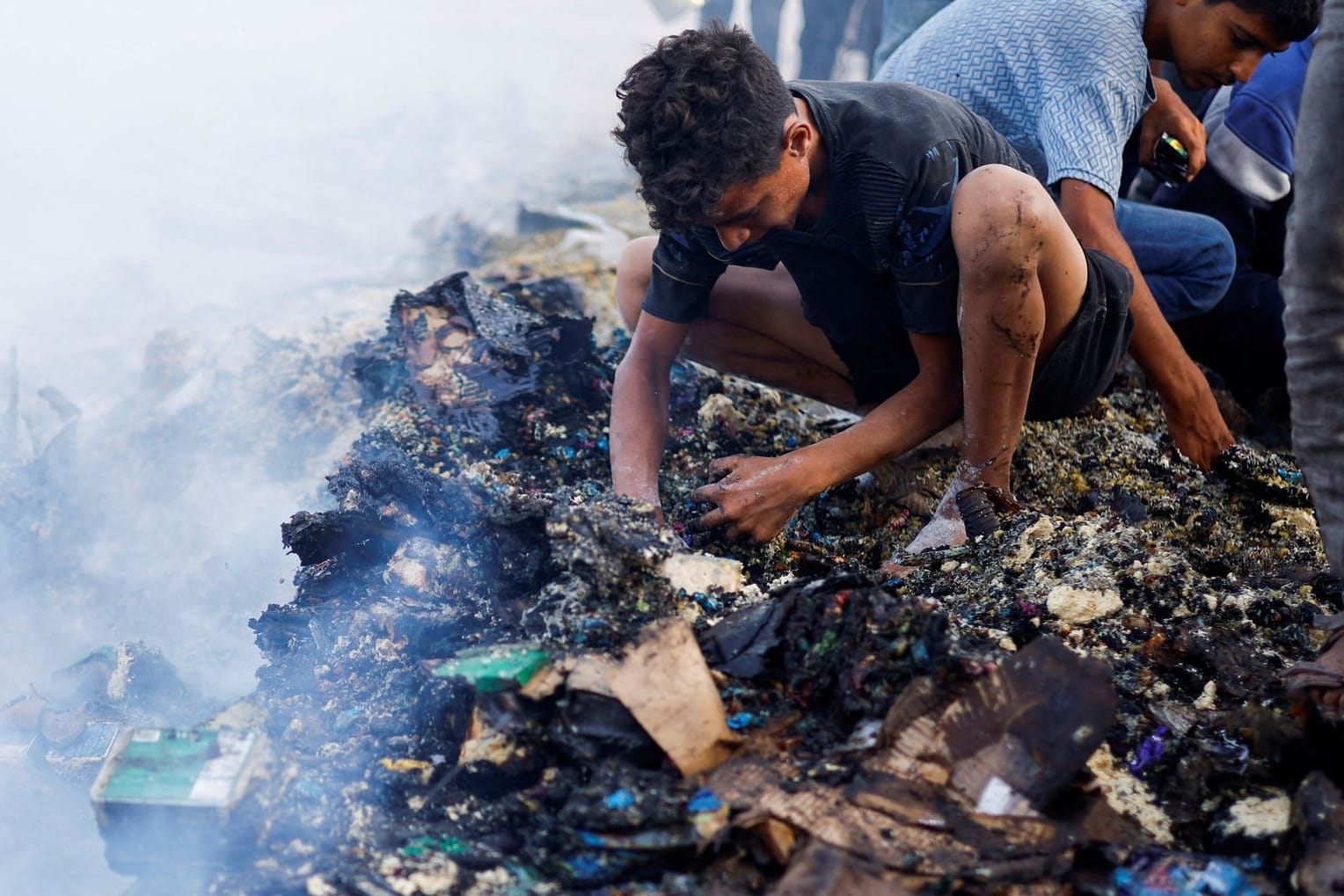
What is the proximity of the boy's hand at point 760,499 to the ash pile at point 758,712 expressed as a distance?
91mm

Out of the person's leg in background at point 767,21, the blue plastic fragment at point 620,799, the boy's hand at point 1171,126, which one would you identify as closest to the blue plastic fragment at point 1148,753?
the blue plastic fragment at point 620,799

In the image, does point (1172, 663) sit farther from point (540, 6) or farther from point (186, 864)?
point (540, 6)

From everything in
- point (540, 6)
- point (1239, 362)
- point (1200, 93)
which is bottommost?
point (1239, 362)

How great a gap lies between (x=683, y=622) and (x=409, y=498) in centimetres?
102

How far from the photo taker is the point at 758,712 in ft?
5.62

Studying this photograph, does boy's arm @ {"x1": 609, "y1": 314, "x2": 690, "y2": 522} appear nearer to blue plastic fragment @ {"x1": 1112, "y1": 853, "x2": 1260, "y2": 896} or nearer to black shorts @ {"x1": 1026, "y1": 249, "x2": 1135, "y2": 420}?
black shorts @ {"x1": 1026, "y1": 249, "x2": 1135, "y2": 420}

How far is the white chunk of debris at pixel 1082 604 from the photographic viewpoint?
80.7 inches

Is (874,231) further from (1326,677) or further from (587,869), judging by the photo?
(587,869)

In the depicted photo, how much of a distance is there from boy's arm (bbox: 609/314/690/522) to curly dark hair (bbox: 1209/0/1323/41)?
1.85 m

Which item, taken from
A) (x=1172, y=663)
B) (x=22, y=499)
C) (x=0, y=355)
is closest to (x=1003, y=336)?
(x=1172, y=663)

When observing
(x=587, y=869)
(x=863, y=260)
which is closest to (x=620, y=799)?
A: (x=587, y=869)

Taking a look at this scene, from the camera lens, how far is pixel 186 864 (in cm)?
156

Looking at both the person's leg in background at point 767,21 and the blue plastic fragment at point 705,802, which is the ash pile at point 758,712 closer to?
the blue plastic fragment at point 705,802

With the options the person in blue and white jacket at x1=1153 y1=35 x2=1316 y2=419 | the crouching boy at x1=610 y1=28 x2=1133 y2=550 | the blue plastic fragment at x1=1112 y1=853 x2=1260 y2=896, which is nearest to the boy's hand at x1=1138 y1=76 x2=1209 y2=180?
the person in blue and white jacket at x1=1153 y1=35 x2=1316 y2=419
